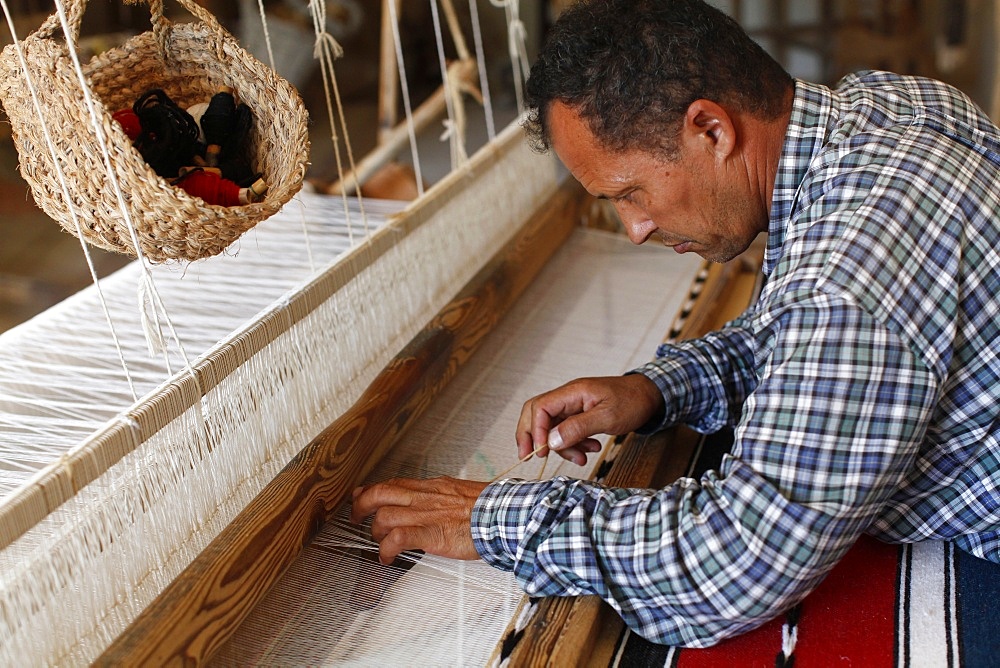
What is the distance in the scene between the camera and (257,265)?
6.46ft

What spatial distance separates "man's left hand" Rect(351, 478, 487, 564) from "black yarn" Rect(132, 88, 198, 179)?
0.52m

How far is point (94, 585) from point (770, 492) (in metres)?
0.76

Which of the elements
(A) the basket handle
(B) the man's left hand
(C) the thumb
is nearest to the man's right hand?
(C) the thumb

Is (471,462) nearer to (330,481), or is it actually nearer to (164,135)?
(330,481)

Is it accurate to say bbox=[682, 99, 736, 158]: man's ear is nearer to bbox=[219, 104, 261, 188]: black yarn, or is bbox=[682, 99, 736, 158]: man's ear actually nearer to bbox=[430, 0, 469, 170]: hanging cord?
bbox=[219, 104, 261, 188]: black yarn

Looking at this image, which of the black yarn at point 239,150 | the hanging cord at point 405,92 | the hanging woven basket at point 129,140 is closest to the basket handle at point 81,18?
the hanging woven basket at point 129,140

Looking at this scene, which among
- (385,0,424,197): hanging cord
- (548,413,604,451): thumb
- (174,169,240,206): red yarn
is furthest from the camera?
(385,0,424,197): hanging cord

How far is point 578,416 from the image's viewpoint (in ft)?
4.88

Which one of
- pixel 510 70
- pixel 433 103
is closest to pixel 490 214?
pixel 433 103

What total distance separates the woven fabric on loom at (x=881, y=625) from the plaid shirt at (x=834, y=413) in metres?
0.03

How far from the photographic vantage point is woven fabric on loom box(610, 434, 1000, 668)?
1.15 m

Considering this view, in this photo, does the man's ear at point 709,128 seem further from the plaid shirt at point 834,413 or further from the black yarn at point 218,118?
the black yarn at point 218,118

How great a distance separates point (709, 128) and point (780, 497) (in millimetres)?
452

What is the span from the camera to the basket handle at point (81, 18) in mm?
1107
